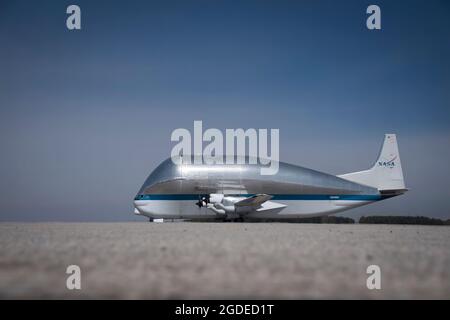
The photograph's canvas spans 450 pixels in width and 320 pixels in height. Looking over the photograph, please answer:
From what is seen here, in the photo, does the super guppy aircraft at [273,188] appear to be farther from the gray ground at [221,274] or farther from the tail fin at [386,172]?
the gray ground at [221,274]

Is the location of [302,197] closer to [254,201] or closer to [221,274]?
[254,201]

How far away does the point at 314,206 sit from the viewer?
44.5 metres

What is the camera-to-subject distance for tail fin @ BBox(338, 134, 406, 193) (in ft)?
145

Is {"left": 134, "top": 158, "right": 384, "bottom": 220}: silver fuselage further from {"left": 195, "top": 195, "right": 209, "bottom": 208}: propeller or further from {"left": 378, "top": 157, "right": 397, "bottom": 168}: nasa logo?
{"left": 378, "top": 157, "right": 397, "bottom": 168}: nasa logo

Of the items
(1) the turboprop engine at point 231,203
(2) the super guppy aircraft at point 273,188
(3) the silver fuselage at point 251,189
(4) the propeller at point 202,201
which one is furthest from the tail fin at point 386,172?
(4) the propeller at point 202,201

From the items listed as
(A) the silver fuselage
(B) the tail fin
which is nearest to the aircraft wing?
(A) the silver fuselage

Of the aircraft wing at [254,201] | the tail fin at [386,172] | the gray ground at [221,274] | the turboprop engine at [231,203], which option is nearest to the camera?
the gray ground at [221,274]

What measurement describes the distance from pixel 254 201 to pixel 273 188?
4.01 metres

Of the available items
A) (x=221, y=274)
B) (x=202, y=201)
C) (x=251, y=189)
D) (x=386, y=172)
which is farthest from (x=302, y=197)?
(x=221, y=274)

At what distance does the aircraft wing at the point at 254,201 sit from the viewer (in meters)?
40.7

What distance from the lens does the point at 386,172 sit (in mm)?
44312

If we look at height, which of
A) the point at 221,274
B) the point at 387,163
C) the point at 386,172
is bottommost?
the point at 221,274

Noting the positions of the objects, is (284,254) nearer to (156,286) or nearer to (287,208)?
(156,286)
